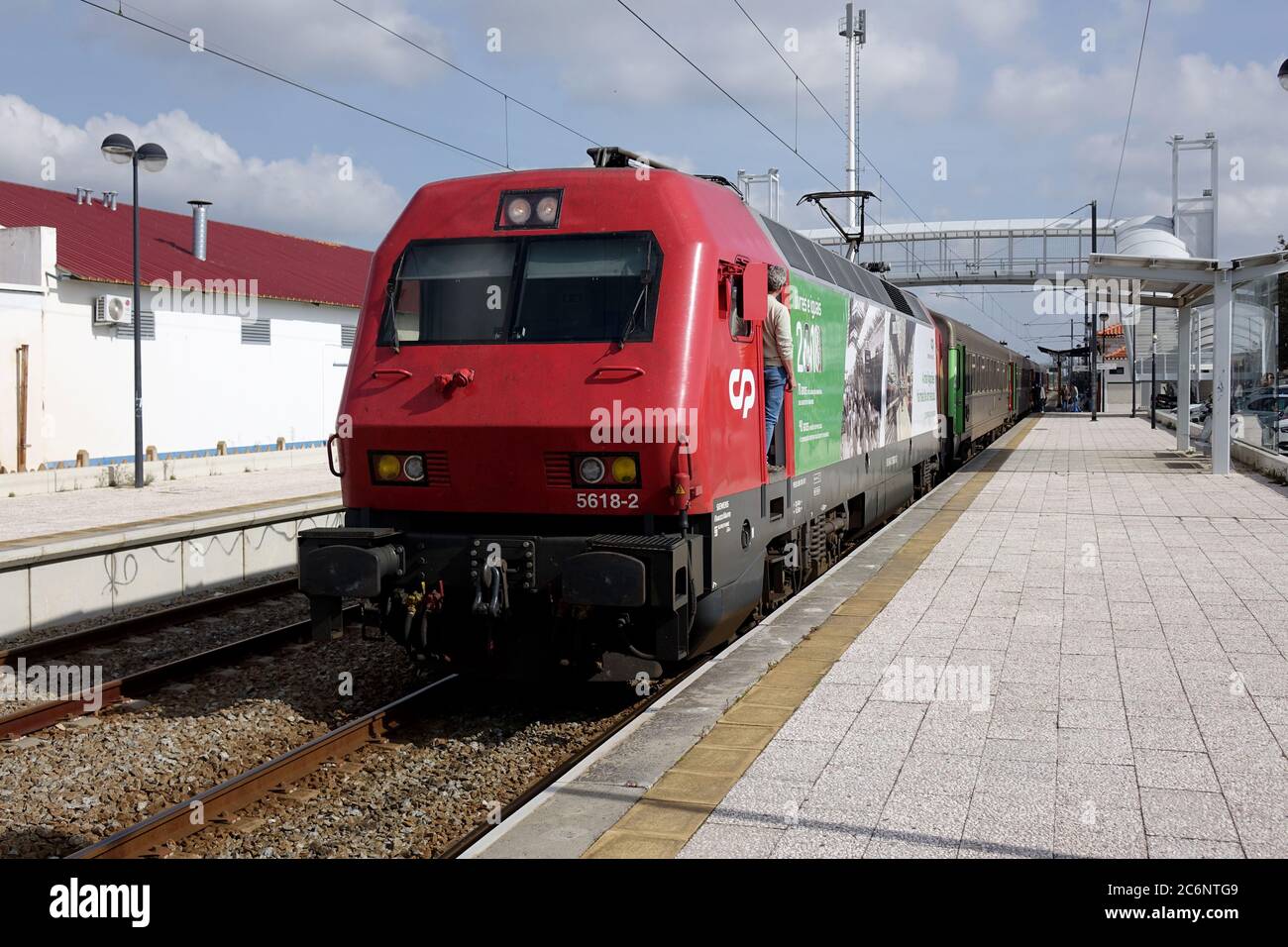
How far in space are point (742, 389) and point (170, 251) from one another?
83.1 ft

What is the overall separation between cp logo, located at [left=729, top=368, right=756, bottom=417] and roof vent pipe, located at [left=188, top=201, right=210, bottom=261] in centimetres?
2561

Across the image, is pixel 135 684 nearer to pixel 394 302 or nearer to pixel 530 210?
pixel 394 302

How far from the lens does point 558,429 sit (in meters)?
6.61

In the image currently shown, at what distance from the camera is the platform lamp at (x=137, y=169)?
20.9 m

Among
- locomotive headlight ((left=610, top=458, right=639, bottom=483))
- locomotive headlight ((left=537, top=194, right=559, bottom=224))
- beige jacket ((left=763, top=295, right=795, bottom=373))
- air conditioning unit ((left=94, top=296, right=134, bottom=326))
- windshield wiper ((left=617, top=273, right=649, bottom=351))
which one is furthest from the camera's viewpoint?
air conditioning unit ((left=94, top=296, right=134, bottom=326))

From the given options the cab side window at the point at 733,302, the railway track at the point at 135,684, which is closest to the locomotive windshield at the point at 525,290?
the cab side window at the point at 733,302

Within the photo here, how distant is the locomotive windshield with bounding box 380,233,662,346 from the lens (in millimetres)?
6855

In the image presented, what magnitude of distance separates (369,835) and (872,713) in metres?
2.81

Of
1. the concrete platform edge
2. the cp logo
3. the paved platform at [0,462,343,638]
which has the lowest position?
the concrete platform edge

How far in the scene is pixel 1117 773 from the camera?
5461 mm

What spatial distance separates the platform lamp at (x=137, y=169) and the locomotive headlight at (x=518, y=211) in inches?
624

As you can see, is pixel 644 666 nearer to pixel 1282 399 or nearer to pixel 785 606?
pixel 785 606

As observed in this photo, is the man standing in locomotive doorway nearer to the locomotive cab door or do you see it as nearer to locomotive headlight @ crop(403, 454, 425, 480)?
locomotive headlight @ crop(403, 454, 425, 480)

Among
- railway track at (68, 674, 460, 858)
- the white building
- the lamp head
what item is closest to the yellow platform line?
railway track at (68, 674, 460, 858)
